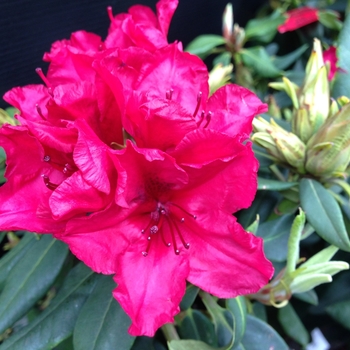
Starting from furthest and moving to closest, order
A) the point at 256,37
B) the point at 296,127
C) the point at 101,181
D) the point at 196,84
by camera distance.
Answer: the point at 256,37
the point at 296,127
the point at 196,84
the point at 101,181

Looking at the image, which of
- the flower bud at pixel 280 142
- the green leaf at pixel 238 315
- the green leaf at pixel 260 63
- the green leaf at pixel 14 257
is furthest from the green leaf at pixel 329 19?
the green leaf at pixel 14 257

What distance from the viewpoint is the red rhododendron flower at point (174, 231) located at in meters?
0.45

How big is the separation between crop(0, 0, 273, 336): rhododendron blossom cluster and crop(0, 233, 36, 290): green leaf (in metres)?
0.31

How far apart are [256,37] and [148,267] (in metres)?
0.98

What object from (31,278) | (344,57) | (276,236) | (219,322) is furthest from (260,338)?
(344,57)

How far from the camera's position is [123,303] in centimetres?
46

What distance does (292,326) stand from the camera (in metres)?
0.91

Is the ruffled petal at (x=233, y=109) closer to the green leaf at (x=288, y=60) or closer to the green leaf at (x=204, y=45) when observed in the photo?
the green leaf at (x=204, y=45)

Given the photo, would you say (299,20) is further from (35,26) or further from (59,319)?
(59,319)

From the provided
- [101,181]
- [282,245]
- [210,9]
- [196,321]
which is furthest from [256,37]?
[101,181]

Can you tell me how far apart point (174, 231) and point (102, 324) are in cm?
22

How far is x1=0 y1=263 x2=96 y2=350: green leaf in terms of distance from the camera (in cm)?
65

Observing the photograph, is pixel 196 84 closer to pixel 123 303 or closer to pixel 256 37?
pixel 123 303

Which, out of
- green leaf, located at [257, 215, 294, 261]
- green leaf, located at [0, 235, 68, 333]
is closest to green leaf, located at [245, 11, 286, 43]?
green leaf, located at [257, 215, 294, 261]
